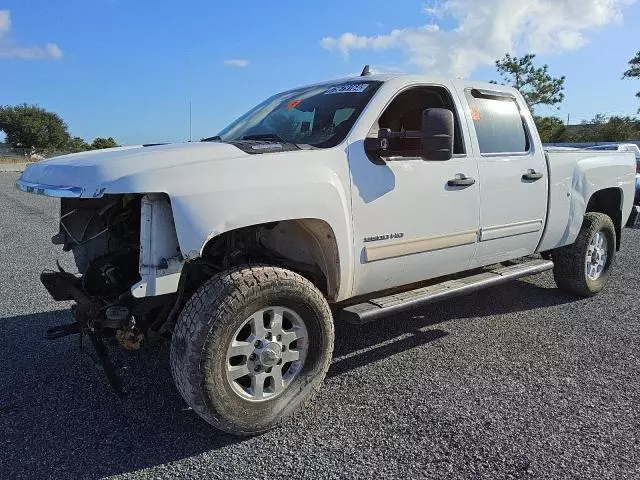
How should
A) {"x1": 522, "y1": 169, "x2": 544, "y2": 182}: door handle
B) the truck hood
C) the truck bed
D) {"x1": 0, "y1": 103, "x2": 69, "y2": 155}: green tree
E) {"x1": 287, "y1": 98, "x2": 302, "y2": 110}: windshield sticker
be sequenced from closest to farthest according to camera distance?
1. the truck hood
2. {"x1": 287, "y1": 98, "x2": 302, "y2": 110}: windshield sticker
3. {"x1": 522, "y1": 169, "x2": 544, "y2": 182}: door handle
4. the truck bed
5. {"x1": 0, "y1": 103, "x2": 69, "y2": 155}: green tree

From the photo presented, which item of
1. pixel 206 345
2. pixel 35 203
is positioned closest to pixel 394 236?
pixel 206 345

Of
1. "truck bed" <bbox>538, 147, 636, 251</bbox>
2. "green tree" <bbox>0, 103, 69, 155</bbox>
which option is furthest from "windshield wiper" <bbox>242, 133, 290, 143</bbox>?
"green tree" <bbox>0, 103, 69, 155</bbox>

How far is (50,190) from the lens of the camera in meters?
2.89

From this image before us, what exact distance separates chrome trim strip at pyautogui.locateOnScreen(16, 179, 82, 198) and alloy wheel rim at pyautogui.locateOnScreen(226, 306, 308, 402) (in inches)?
43.2

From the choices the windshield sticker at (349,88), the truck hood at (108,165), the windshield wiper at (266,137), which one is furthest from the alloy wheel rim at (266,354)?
the windshield sticker at (349,88)

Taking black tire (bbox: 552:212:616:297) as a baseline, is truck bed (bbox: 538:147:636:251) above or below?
above

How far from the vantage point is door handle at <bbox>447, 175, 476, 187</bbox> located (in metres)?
3.98

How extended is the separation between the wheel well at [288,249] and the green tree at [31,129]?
239ft

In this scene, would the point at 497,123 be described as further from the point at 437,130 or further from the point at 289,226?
the point at 289,226

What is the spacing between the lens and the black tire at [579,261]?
5.58m

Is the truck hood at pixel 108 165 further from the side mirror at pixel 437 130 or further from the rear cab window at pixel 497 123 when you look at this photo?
the rear cab window at pixel 497 123

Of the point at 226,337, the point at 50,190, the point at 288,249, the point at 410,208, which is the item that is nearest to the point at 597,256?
the point at 410,208

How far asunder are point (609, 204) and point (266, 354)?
194 inches

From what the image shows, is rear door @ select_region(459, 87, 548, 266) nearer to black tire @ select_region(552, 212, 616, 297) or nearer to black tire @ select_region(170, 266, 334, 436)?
black tire @ select_region(552, 212, 616, 297)
